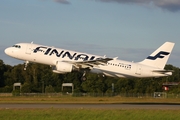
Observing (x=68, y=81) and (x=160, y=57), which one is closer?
(x=160, y=57)

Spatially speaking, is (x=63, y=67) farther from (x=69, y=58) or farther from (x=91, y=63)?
(x=91, y=63)

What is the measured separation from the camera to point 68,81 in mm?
129500

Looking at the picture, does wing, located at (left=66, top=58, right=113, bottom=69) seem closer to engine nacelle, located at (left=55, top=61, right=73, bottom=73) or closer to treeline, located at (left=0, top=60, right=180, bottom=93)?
engine nacelle, located at (left=55, top=61, right=73, bottom=73)

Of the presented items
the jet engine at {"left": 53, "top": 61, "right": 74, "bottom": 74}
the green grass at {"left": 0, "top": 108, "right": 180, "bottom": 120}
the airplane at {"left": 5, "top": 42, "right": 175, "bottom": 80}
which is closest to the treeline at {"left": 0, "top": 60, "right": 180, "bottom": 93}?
the airplane at {"left": 5, "top": 42, "right": 175, "bottom": 80}

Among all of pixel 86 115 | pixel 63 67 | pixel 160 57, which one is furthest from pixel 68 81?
pixel 86 115

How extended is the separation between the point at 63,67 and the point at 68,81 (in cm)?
6657

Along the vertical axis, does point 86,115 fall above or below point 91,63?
below

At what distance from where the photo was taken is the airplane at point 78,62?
63294 millimetres

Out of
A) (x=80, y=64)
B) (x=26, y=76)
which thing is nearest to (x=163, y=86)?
(x=26, y=76)

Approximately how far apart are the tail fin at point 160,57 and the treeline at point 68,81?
3255 cm

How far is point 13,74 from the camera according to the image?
140 metres

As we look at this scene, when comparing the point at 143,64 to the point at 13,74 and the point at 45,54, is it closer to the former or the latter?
the point at 45,54

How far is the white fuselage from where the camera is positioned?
6331 cm

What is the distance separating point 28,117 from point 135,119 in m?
8.25
